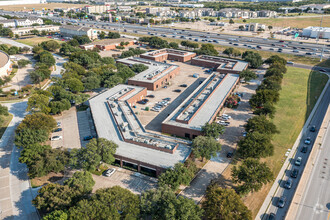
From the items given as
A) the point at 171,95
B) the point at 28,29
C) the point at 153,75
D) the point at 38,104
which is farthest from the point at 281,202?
the point at 28,29

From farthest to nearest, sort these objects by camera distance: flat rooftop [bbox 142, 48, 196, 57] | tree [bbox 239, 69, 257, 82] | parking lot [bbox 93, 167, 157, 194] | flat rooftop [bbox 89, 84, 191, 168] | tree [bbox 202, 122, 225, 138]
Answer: flat rooftop [bbox 142, 48, 196, 57] < tree [bbox 239, 69, 257, 82] < tree [bbox 202, 122, 225, 138] < flat rooftop [bbox 89, 84, 191, 168] < parking lot [bbox 93, 167, 157, 194]

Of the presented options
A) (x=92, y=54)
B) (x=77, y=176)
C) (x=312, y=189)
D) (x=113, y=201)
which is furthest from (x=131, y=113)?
(x=92, y=54)

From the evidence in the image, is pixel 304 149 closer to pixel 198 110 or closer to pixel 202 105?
pixel 198 110

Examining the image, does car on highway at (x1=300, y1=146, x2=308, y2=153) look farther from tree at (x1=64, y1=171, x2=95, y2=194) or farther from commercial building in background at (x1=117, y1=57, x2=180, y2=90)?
commercial building in background at (x1=117, y1=57, x2=180, y2=90)

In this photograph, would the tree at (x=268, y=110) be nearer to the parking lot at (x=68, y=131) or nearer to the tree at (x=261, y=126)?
the tree at (x=261, y=126)

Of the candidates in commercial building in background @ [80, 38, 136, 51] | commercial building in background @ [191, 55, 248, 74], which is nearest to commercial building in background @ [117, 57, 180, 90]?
commercial building in background @ [191, 55, 248, 74]

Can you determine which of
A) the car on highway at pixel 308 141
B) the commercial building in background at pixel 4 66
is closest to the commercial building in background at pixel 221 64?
the car on highway at pixel 308 141
